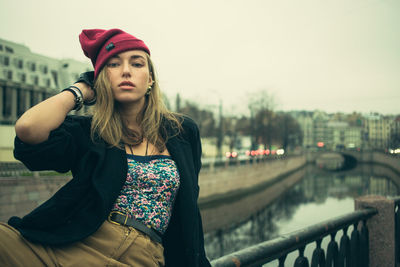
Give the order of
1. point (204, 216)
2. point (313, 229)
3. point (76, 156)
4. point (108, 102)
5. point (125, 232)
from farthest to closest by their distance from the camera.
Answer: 1. point (204, 216)
2. point (313, 229)
3. point (108, 102)
4. point (76, 156)
5. point (125, 232)

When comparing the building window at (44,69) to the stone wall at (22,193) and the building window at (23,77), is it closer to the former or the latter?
the building window at (23,77)

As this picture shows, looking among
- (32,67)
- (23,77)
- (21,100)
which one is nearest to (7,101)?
(21,100)

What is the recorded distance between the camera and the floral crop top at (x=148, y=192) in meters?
1.53

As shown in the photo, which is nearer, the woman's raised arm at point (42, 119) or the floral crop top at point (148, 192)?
the woman's raised arm at point (42, 119)

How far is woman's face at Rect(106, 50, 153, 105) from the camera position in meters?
1.70

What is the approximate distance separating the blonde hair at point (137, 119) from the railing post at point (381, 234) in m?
2.63

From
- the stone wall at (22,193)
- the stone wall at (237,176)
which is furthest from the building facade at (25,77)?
the stone wall at (237,176)

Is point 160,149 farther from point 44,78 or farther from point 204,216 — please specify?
point 44,78

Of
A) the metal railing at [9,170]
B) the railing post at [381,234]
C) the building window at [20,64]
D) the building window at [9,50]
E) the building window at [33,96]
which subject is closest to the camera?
the railing post at [381,234]

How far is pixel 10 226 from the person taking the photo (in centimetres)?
130

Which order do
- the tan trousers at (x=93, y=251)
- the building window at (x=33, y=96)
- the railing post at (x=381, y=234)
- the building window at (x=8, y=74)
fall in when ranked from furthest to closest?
the building window at (x=33, y=96), the building window at (x=8, y=74), the railing post at (x=381, y=234), the tan trousers at (x=93, y=251)

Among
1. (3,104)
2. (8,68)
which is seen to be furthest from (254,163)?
(8,68)

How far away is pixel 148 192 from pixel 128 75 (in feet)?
1.85

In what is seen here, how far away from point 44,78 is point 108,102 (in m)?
43.6
